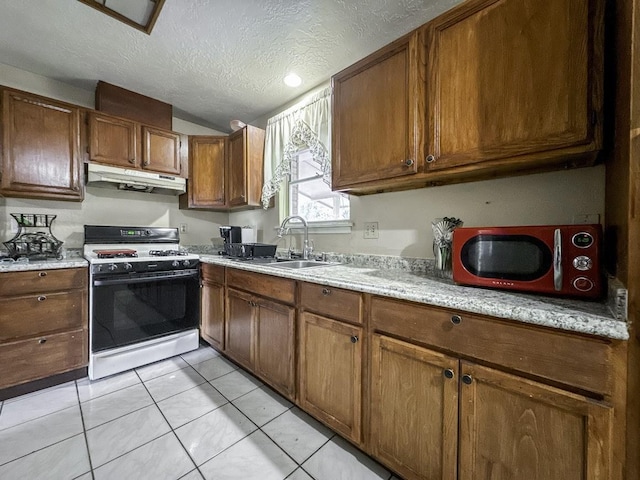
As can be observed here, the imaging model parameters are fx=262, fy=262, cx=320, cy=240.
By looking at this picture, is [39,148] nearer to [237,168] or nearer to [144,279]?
[144,279]

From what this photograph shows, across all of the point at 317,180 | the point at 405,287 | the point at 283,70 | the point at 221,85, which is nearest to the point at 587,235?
the point at 405,287

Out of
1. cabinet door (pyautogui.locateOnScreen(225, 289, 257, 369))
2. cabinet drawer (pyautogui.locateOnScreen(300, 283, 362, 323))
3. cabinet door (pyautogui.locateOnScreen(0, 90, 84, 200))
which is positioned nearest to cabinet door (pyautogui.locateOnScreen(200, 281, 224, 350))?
cabinet door (pyautogui.locateOnScreen(225, 289, 257, 369))

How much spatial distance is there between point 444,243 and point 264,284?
114cm

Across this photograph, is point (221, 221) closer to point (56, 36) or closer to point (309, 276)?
point (56, 36)

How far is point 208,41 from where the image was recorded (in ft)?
6.11

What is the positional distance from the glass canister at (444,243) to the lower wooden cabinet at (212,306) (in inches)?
66.5

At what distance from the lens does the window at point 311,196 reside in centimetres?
236

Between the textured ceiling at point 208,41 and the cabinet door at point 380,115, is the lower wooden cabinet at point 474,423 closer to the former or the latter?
the cabinet door at point 380,115

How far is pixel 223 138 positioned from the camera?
2.93 metres

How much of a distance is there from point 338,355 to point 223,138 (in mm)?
2621

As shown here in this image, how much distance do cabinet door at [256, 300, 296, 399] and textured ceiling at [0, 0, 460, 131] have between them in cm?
182

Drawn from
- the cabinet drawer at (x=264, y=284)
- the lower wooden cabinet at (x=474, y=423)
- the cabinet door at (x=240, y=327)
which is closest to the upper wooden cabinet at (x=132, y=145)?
the cabinet drawer at (x=264, y=284)

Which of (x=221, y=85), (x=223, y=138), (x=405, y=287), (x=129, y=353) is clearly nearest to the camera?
(x=405, y=287)

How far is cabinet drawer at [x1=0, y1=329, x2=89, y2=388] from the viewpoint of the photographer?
172 cm
